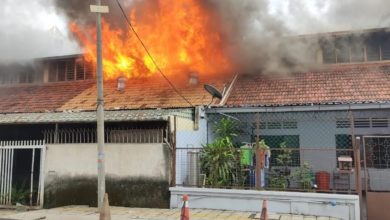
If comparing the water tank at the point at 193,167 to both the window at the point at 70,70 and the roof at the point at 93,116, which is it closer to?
the roof at the point at 93,116

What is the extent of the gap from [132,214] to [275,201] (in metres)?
3.50

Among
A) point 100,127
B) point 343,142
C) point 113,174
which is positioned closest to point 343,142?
point 343,142

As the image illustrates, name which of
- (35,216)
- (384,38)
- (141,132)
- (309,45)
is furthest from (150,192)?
(384,38)

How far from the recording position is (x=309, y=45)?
50.3 feet

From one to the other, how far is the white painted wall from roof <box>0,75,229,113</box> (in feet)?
9.57

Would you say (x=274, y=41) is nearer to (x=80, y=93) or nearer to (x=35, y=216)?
(x=80, y=93)

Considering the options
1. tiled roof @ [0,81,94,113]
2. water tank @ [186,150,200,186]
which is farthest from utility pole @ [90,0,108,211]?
tiled roof @ [0,81,94,113]

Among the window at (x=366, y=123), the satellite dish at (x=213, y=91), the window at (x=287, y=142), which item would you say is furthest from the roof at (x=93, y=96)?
the window at (x=366, y=123)

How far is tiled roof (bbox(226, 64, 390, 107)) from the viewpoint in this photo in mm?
12821

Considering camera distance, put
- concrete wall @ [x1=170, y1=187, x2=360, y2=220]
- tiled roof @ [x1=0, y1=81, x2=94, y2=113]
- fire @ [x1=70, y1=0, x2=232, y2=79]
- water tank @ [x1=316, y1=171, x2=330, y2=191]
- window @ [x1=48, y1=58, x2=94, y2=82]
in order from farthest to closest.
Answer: window @ [x1=48, y1=58, x2=94, y2=82], tiled roof @ [x1=0, y1=81, x2=94, y2=113], fire @ [x1=70, y1=0, x2=232, y2=79], water tank @ [x1=316, y1=171, x2=330, y2=191], concrete wall @ [x1=170, y1=187, x2=360, y2=220]

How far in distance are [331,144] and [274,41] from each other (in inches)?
196

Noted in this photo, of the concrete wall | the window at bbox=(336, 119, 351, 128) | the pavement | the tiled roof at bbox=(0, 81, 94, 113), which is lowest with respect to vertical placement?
the pavement

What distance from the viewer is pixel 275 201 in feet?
30.8

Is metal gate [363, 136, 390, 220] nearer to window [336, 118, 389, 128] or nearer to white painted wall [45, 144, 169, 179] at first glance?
window [336, 118, 389, 128]
